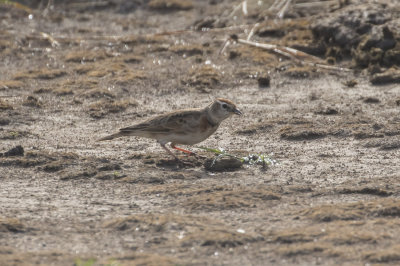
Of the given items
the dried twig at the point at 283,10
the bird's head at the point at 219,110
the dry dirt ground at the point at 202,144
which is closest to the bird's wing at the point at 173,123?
the bird's head at the point at 219,110

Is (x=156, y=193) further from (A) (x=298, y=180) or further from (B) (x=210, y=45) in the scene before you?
(B) (x=210, y=45)

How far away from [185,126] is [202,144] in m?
1.17

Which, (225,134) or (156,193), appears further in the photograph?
(225,134)

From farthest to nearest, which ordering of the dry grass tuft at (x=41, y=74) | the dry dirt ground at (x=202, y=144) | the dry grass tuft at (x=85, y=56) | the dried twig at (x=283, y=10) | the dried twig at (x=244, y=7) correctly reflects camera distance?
the dried twig at (x=244, y=7), the dried twig at (x=283, y=10), the dry grass tuft at (x=85, y=56), the dry grass tuft at (x=41, y=74), the dry dirt ground at (x=202, y=144)

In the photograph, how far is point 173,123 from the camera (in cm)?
891

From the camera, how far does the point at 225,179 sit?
26.9 feet

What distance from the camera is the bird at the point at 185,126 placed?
8.84 metres

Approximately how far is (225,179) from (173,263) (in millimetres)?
2348

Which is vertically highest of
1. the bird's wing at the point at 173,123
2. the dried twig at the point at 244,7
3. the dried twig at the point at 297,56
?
the bird's wing at the point at 173,123

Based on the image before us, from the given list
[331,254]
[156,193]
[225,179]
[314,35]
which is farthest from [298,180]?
[314,35]

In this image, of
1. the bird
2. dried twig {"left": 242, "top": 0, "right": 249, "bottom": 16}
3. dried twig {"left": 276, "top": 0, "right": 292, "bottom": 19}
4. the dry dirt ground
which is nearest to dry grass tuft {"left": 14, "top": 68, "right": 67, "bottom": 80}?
the dry dirt ground

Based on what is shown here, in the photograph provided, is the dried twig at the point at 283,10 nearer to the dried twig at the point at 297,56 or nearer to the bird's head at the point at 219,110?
the dried twig at the point at 297,56

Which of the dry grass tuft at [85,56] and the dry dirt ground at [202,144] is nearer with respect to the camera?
the dry dirt ground at [202,144]

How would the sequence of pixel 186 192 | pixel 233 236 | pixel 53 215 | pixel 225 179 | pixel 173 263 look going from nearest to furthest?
pixel 173 263
pixel 233 236
pixel 53 215
pixel 186 192
pixel 225 179
